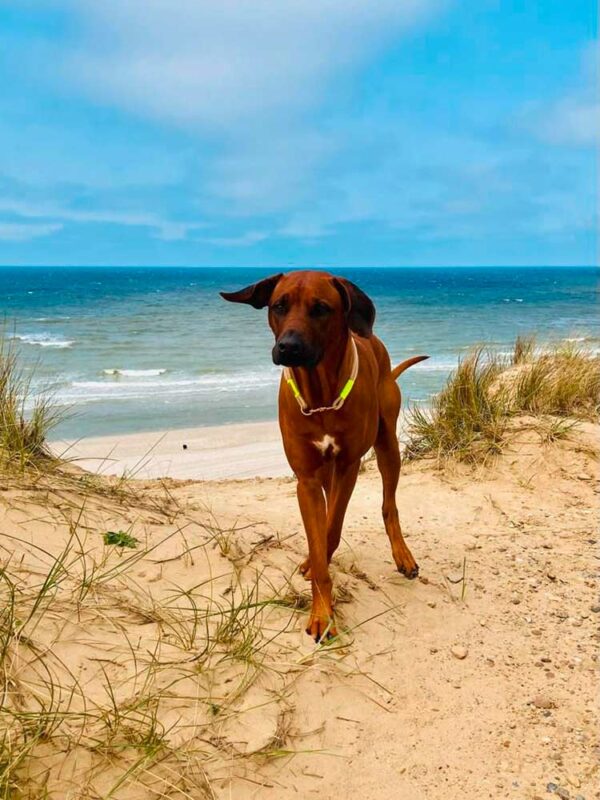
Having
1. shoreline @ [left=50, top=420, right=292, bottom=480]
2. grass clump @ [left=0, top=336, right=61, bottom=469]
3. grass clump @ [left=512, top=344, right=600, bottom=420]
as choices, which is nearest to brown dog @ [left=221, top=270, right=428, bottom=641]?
grass clump @ [left=0, top=336, right=61, bottom=469]

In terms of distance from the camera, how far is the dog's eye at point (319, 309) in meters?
2.87

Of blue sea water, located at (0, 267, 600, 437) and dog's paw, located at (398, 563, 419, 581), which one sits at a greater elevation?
blue sea water, located at (0, 267, 600, 437)

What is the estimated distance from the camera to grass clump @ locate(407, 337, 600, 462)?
21.3 feet

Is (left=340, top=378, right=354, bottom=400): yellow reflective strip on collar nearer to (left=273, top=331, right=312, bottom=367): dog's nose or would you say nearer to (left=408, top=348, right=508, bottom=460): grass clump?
(left=273, top=331, right=312, bottom=367): dog's nose

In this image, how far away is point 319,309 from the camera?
9.46 ft

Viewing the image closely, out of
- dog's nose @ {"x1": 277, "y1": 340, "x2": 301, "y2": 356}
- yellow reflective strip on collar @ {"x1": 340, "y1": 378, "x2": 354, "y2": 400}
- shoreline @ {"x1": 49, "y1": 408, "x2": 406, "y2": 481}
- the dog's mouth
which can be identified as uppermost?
dog's nose @ {"x1": 277, "y1": 340, "x2": 301, "y2": 356}

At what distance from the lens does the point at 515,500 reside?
562cm

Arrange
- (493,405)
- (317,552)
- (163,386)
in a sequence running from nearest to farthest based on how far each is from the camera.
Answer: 1. (317,552)
2. (493,405)
3. (163,386)

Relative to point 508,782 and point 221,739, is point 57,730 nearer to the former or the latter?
point 221,739

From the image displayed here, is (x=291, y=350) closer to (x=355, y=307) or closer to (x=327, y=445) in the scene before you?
(x=355, y=307)

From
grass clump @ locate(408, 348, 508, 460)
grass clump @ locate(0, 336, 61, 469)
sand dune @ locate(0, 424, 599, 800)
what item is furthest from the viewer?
grass clump @ locate(408, 348, 508, 460)

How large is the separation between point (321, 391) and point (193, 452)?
6.75 metres

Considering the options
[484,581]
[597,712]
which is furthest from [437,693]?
[484,581]

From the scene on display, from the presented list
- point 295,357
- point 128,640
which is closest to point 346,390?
point 295,357
